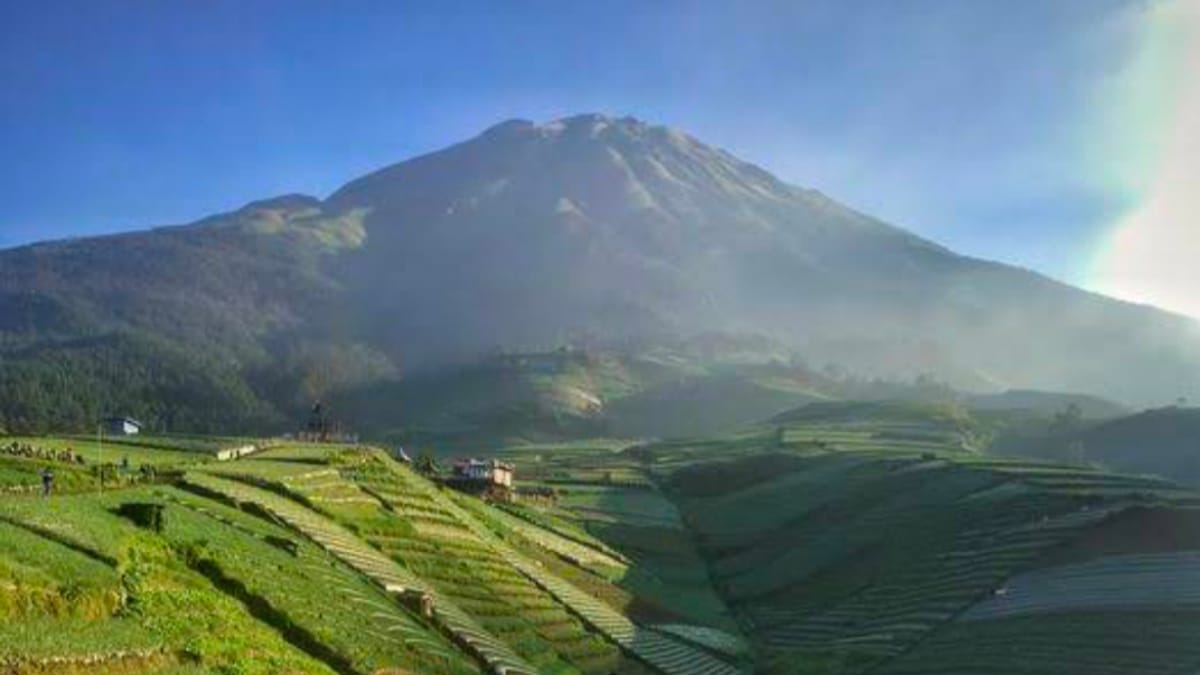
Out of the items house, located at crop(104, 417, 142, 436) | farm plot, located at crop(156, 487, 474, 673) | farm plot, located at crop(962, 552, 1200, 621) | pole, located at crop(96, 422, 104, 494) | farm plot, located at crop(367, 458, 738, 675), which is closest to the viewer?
farm plot, located at crop(156, 487, 474, 673)

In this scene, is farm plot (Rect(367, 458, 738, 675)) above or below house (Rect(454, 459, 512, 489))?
below

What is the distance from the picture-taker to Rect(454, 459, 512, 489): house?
97375 mm

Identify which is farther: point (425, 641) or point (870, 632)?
point (870, 632)

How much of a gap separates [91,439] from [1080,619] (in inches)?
2248

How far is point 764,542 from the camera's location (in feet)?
292

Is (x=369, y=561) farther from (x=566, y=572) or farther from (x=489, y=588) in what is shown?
(x=566, y=572)

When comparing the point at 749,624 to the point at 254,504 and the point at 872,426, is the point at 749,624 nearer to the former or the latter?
the point at 254,504

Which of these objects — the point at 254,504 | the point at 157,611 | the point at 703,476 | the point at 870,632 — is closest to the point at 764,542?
the point at 870,632

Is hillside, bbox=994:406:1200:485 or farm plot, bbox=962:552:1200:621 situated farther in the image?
hillside, bbox=994:406:1200:485

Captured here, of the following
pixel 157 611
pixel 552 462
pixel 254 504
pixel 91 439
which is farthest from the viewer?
pixel 552 462

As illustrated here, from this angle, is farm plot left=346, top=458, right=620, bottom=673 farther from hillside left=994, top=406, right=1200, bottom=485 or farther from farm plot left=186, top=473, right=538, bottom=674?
hillside left=994, top=406, right=1200, bottom=485

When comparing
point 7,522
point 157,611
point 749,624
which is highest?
point 7,522

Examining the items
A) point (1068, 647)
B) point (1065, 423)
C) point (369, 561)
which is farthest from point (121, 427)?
point (1065, 423)

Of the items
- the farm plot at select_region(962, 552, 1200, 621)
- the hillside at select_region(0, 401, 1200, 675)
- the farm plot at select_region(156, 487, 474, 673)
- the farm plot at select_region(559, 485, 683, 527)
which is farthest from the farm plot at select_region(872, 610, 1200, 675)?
the farm plot at select_region(559, 485, 683, 527)
